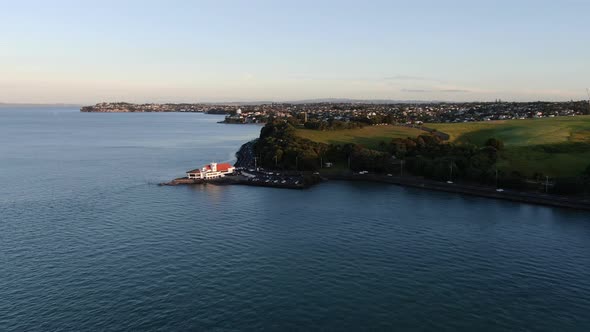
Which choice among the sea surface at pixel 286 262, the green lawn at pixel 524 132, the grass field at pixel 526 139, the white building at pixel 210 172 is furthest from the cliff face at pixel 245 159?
the green lawn at pixel 524 132

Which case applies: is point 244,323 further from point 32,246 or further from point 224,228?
point 32,246

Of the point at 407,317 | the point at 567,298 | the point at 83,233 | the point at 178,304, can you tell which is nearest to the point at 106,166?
the point at 83,233

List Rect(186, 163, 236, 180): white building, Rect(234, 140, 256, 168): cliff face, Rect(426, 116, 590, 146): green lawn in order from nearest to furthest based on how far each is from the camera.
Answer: Rect(186, 163, 236, 180): white building
Rect(234, 140, 256, 168): cliff face
Rect(426, 116, 590, 146): green lawn

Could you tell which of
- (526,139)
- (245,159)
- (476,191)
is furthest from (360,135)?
(476,191)

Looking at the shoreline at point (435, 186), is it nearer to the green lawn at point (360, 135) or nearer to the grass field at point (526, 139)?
the grass field at point (526, 139)

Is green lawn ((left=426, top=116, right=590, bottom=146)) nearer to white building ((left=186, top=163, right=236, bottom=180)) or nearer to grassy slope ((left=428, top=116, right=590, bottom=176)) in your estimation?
grassy slope ((left=428, top=116, right=590, bottom=176))

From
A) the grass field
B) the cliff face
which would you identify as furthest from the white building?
the grass field

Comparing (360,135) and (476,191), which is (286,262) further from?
(360,135)
